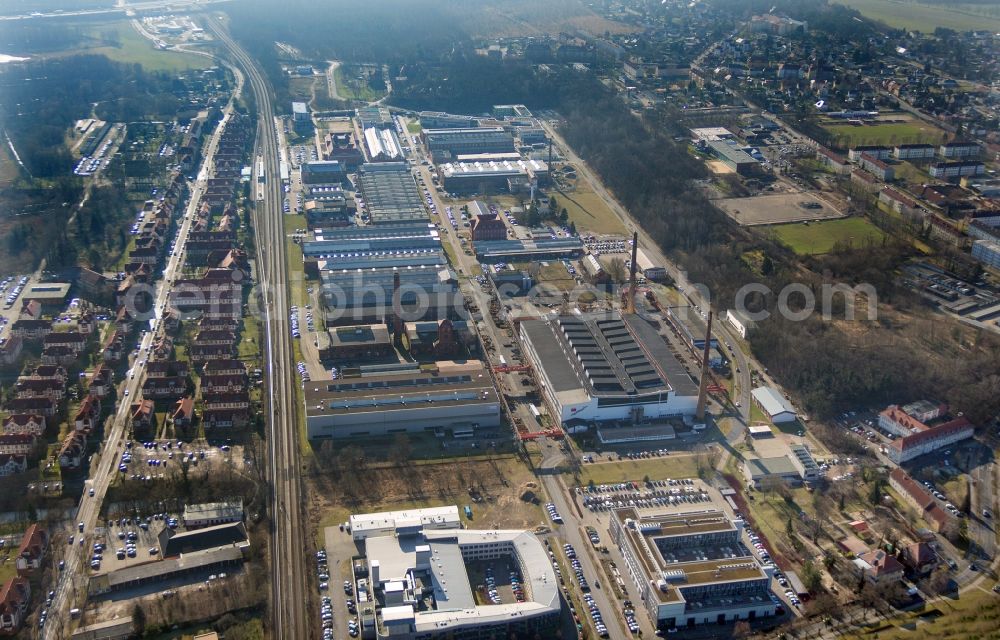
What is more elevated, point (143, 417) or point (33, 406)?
point (33, 406)

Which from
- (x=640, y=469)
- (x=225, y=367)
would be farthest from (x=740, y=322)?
(x=225, y=367)

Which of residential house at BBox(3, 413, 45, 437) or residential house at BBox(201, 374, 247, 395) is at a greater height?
residential house at BBox(3, 413, 45, 437)

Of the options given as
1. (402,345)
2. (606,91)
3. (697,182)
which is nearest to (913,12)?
(606,91)

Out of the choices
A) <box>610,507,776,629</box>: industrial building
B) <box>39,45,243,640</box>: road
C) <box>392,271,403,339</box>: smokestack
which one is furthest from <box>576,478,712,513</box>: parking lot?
<box>39,45,243,640</box>: road

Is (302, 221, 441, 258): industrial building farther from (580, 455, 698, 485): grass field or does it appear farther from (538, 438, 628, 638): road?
(580, 455, 698, 485): grass field

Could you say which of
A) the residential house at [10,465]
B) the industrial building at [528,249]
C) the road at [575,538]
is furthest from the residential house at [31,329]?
the road at [575,538]

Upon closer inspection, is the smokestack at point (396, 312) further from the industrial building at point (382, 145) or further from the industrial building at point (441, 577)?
the industrial building at point (382, 145)

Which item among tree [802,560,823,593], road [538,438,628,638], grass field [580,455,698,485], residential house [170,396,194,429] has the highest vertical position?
residential house [170,396,194,429]

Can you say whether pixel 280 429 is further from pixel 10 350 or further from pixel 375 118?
pixel 375 118
